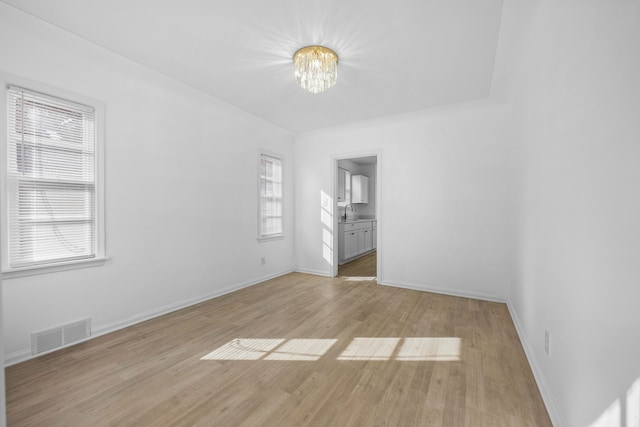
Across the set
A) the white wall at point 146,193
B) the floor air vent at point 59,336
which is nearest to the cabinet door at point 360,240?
the white wall at point 146,193

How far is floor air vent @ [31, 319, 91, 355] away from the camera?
7.36ft

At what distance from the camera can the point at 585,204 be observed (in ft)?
4.13

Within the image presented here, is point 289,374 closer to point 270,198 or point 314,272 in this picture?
point 314,272

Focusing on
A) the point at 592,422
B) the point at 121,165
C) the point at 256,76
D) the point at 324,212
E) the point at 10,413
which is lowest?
the point at 10,413

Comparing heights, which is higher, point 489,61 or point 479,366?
point 489,61

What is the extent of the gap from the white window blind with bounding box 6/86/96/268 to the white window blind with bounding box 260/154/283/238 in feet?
7.92

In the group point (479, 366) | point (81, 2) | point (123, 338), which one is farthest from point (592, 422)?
point (81, 2)

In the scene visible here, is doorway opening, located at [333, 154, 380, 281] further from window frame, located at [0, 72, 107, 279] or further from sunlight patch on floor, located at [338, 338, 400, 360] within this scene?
window frame, located at [0, 72, 107, 279]

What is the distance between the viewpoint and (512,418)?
1.58 metres

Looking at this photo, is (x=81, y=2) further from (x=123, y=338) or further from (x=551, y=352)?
(x=551, y=352)

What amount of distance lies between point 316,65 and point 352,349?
269cm

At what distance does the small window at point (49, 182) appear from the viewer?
2.17 meters

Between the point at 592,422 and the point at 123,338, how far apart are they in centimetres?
341

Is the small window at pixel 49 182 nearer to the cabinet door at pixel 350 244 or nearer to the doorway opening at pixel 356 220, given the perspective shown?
the doorway opening at pixel 356 220
